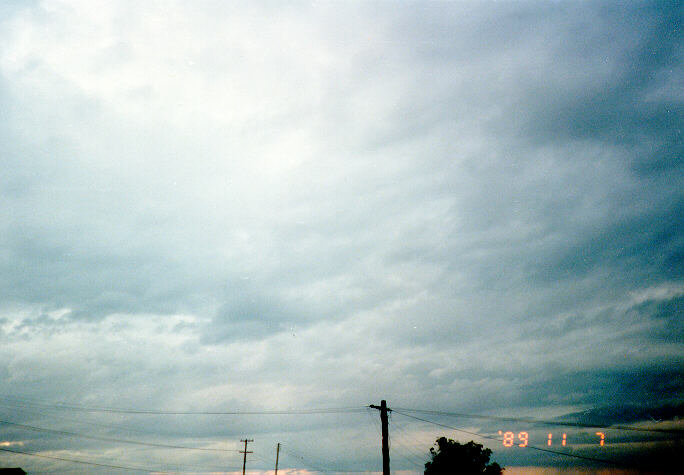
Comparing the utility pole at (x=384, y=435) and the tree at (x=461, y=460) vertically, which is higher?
the utility pole at (x=384, y=435)

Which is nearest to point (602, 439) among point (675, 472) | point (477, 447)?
point (675, 472)

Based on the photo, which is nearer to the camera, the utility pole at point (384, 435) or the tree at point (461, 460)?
the utility pole at point (384, 435)

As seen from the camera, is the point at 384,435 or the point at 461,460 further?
the point at 461,460

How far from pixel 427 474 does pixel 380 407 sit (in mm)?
30264

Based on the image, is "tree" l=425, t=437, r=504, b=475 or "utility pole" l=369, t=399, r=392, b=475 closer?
"utility pole" l=369, t=399, r=392, b=475

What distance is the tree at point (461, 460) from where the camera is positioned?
5525cm

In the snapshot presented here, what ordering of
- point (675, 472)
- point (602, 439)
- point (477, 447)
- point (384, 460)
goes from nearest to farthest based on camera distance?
point (602, 439) → point (384, 460) → point (675, 472) → point (477, 447)

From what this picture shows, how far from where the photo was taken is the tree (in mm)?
55250

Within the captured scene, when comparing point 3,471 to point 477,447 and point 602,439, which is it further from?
point 602,439

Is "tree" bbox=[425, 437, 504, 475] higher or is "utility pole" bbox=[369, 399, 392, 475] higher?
"utility pole" bbox=[369, 399, 392, 475]

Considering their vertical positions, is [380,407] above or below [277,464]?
above

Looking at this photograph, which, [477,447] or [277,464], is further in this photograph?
[277,464]

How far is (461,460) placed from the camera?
55781 millimetres

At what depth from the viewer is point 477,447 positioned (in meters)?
56.7
